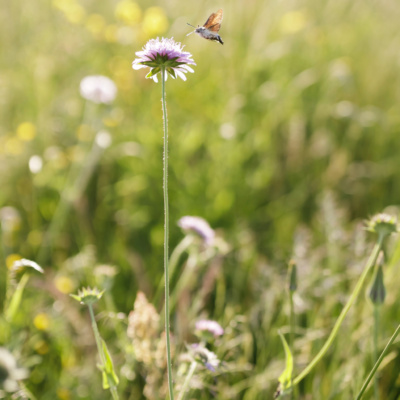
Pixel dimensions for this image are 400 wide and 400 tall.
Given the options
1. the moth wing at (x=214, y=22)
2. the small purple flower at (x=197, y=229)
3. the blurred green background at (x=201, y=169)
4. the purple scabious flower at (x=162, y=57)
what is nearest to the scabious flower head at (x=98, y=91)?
the blurred green background at (x=201, y=169)


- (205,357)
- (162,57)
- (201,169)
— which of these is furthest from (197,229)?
Result: (201,169)

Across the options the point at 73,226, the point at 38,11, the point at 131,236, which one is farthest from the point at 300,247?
the point at 38,11

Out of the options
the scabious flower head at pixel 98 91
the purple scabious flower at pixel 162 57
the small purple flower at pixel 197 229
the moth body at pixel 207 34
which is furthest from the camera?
the scabious flower head at pixel 98 91

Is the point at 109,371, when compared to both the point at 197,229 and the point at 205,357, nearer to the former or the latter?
the point at 205,357

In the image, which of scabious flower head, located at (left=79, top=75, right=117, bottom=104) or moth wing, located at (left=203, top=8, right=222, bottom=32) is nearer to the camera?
moth wing, located at (left=203, top=8, right=222, bottom=32)

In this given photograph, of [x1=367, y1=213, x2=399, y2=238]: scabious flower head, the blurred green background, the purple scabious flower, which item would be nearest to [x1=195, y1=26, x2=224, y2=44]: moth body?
the purple scabious flower

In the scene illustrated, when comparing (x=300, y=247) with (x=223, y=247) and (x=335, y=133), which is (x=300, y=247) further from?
(x=335, y=133)

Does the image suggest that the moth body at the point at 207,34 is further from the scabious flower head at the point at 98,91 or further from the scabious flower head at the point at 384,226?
the scabious flower head at the point at 98,91

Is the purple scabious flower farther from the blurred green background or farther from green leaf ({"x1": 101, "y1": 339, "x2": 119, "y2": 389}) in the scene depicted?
the blurred green background
